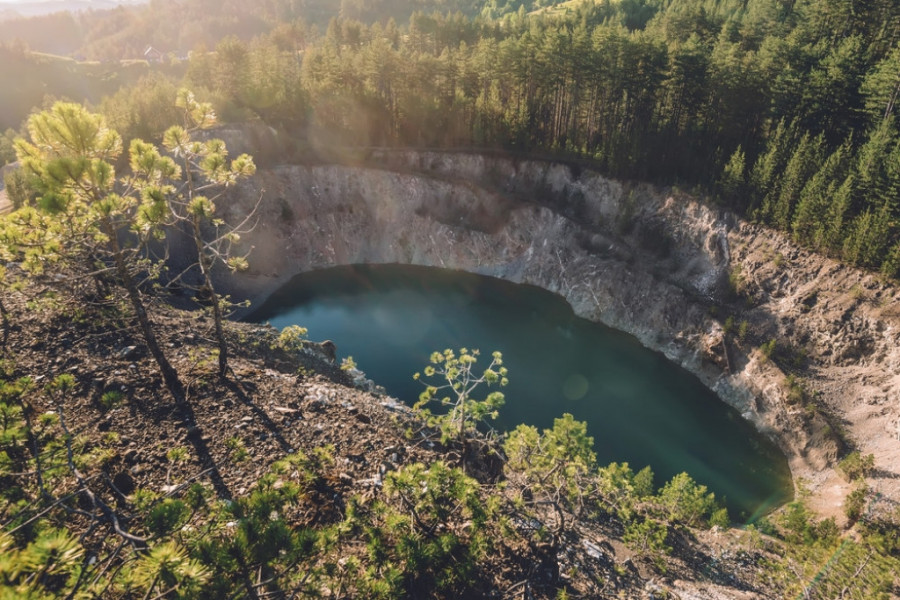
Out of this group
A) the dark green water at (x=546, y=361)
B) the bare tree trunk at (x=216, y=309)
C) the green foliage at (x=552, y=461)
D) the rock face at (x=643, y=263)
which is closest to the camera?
the green foliage at (x=552, y=461)

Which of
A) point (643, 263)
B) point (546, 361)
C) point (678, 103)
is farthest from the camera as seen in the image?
point (678, 103)

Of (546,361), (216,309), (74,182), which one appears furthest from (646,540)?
(546,361)

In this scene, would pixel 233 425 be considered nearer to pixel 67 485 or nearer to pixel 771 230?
pixel 67 485

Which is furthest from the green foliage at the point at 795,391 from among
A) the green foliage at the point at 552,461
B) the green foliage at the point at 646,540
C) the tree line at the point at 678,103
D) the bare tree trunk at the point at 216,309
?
the bare tree trunk at the point at 216,309

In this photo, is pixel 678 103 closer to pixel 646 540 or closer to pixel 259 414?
pixel 646 540

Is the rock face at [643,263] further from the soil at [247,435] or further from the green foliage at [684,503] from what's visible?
the soil at [247,435]

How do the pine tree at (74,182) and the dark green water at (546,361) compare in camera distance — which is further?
the dark green water at (546,361)

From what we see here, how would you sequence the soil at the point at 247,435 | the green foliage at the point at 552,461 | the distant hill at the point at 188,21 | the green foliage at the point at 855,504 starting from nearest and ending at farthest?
1. the soil at the point at 247,435
2. the green foliage at the point at 552,461
3. the green foliage at the point at 855,504
4. the distant hill at the point at 188,21
